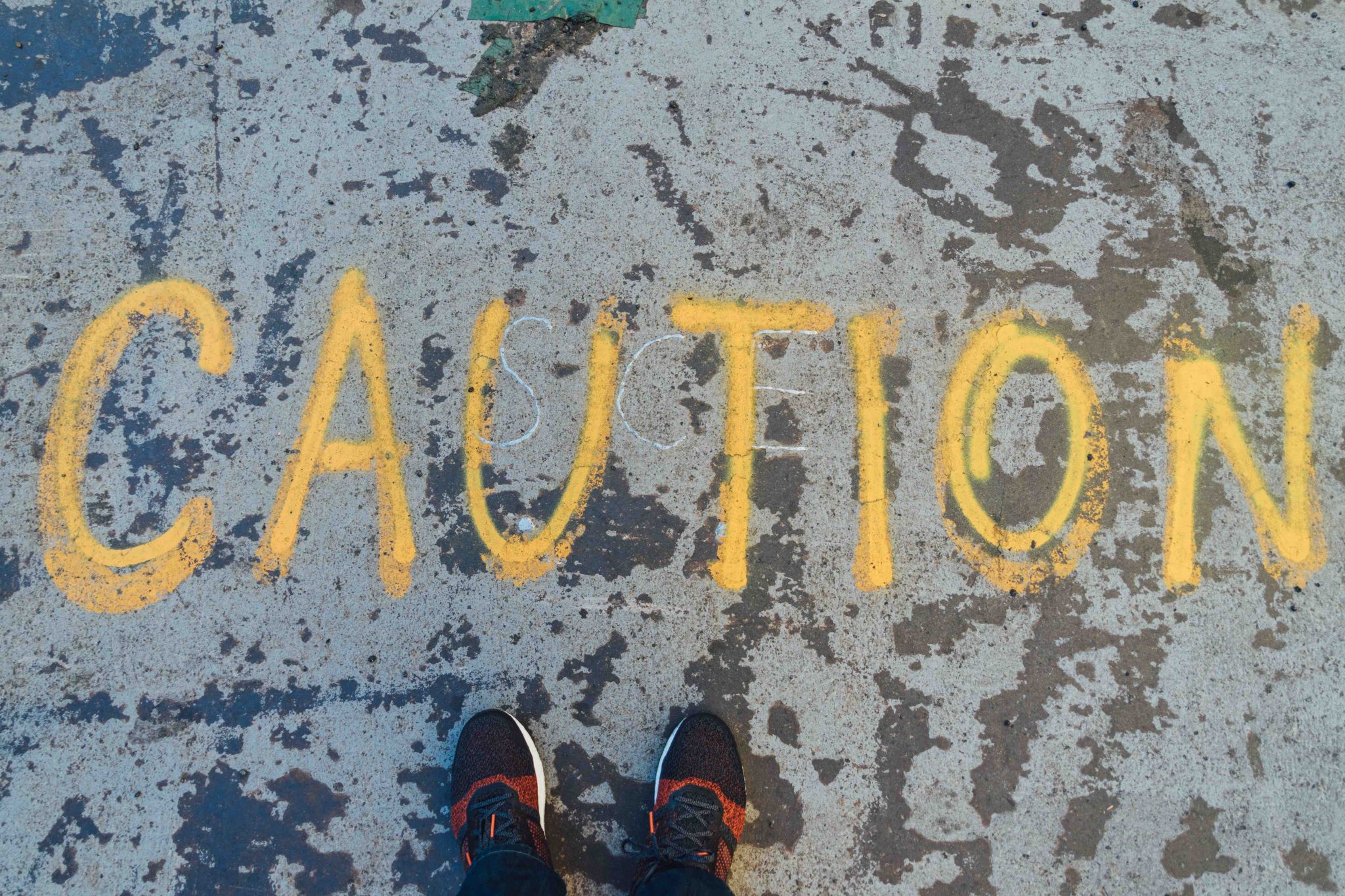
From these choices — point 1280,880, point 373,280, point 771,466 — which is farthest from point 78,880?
point 1280,880

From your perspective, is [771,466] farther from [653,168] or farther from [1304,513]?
[1304,513]

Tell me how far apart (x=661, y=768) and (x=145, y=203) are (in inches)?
104

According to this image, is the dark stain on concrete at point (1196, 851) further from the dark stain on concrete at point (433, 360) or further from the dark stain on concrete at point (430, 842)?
the dark stain on concrete at point (433, 360)

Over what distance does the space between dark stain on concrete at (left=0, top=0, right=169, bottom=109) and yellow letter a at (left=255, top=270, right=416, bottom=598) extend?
3.99 feet

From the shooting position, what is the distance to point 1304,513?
217 centimetres

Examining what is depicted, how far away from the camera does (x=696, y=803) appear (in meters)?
2.01

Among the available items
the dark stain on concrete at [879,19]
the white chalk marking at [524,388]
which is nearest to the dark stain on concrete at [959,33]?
the dark stain on concrete at [879,19]

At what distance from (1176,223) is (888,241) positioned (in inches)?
39.6

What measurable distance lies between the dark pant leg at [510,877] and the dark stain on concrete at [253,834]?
0.44m

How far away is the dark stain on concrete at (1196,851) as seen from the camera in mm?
2020

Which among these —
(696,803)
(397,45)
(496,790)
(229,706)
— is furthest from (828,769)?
(397,45)

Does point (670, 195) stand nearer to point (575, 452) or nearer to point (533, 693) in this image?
point (575, 452)

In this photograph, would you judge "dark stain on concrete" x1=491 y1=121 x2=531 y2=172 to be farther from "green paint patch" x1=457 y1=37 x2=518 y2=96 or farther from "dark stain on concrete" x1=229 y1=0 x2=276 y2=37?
"dark stain on concrete" x1=229 y1=0 x2=276 y2=37

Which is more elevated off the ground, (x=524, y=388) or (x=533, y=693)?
(x=524, y=388)
